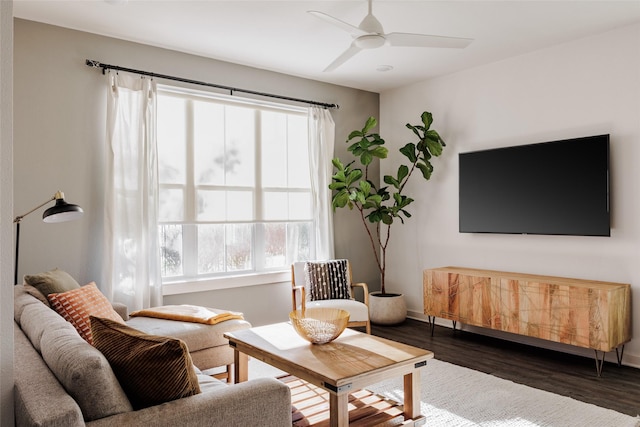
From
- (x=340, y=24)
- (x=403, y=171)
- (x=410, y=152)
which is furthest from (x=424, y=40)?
(x=403, y=171)

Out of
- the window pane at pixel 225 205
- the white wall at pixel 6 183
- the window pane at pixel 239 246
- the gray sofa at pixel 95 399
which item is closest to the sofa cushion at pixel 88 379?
the gray sofa at pixel 95 399

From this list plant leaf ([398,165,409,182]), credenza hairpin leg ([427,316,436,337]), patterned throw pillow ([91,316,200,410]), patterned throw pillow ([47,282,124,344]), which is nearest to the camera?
patterned throw pillow ([91,316,200,410])

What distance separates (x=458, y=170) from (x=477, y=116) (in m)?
0.59

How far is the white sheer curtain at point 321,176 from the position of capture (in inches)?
206

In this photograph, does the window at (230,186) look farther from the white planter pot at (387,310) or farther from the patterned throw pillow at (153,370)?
the patterned throw pillow at (153,370)

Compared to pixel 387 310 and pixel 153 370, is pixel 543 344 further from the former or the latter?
pixel 153 370

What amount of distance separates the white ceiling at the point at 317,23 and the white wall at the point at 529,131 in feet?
0.78

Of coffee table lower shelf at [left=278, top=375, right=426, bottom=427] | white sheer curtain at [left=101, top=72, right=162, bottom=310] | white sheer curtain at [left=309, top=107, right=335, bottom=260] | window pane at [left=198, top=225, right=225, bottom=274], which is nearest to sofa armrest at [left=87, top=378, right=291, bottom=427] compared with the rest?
coffee table lower shelf at [left=278, top=375, right=426, bottom=427]

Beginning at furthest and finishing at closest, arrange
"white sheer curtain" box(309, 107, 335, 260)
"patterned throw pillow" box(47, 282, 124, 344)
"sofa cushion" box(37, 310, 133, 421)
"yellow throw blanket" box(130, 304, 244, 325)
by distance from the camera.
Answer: "white sheer curtain" box(309, 107, 335, 260)
"yellow throw blanket" box(130, 304, 244, 325)
"patterned throw pillow" box(47, 282, 124, 344)
"sofa cushion" box(37, 310, 133, 421)

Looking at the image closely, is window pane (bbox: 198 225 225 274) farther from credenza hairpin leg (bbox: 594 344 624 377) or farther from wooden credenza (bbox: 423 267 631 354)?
credenza hairpin leg (bbox: 594 344 624 377)

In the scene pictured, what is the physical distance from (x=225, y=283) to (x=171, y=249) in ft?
2.03

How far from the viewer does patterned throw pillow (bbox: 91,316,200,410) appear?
5.12 ft

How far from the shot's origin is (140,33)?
393cm

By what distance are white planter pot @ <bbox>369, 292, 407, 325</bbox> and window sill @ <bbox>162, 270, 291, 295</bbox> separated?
3.33 feet
